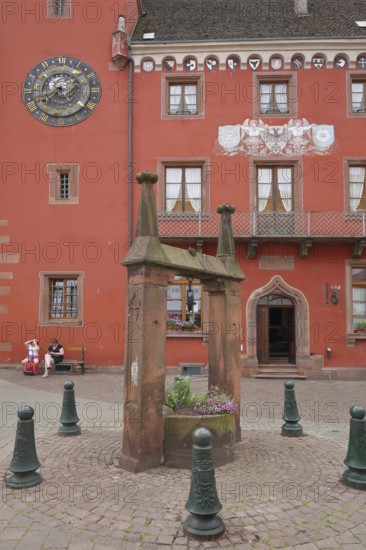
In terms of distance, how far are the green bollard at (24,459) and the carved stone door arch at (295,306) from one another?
10.8m

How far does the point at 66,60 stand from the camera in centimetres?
1647

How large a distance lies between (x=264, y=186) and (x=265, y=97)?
324cm

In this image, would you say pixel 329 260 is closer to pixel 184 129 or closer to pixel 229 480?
pixel 184 129

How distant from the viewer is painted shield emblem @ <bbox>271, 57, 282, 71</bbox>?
16.2m

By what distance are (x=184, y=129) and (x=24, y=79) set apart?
6.11m

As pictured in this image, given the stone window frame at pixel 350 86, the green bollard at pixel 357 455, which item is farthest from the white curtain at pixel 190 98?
the green bollard at pixel 357 455

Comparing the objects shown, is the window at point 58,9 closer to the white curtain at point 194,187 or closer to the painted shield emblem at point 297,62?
the white curtain at point 194,187

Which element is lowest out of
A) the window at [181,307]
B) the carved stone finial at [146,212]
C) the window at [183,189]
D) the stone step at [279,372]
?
the stone step at [279,372]

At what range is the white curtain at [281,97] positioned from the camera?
16266mm

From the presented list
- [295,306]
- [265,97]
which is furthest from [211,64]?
[295,306]

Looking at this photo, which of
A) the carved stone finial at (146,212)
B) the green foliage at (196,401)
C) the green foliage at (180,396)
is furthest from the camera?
the green foliage at (180,396)

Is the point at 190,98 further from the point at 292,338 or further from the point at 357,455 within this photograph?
the point at 357,455

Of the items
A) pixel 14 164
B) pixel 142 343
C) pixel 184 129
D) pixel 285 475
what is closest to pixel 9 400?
pixel 142 343

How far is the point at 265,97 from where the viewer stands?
53.6ft
